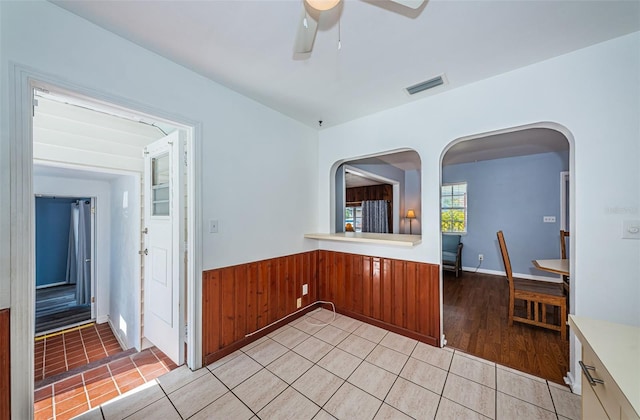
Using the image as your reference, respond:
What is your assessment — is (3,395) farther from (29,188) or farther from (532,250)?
(532,250)

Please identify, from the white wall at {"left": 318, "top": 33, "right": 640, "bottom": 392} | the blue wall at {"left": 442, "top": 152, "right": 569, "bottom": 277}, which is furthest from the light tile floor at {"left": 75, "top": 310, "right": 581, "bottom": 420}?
the blue wall at {"left": 442, "top": 152, "right": 569, "bottom": 277}

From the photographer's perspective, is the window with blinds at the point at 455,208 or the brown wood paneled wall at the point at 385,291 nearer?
the brown wood paneled wall at the point at 385,291

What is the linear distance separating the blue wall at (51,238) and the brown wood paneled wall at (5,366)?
6008 millimetres

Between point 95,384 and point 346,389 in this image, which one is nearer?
point 346,389

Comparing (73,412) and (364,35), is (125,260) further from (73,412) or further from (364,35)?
(364,35)


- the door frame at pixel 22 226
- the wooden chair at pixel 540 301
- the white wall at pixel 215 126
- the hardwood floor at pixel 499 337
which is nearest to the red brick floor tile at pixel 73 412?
the door frame at pixel 22 226

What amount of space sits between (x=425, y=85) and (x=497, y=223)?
4213 mm

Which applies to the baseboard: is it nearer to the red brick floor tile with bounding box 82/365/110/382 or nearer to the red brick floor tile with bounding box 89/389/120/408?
the red brick floor tile with bounding box 89/389/120/408

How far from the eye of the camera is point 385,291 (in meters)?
2.64

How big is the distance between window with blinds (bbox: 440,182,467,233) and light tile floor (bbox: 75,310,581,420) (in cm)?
394

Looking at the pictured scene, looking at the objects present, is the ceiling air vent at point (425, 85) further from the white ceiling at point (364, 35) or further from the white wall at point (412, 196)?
the white wall at point (412, 196)

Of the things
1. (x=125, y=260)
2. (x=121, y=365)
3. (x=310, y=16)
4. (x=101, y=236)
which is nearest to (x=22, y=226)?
(x=121, y=365)

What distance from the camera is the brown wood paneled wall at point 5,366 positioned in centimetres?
115

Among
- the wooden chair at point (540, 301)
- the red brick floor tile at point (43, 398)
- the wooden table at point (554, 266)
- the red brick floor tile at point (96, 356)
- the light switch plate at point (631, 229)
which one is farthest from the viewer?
the red brick floor tile at point (96, 356)
